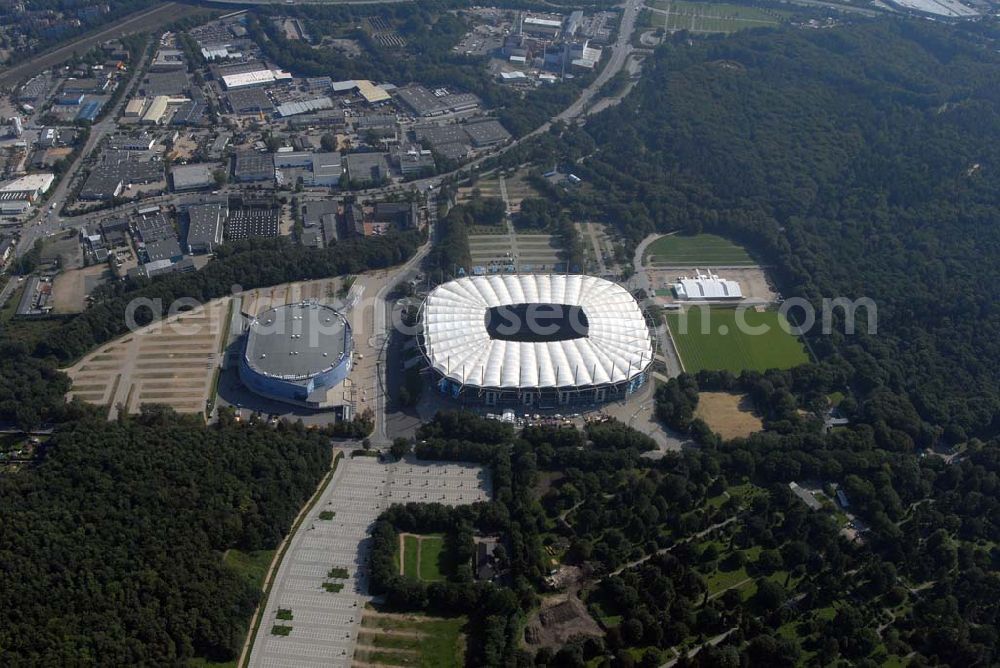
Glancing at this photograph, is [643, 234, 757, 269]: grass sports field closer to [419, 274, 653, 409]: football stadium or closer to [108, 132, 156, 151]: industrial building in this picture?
[419, 274, 653, 409]: football stadium

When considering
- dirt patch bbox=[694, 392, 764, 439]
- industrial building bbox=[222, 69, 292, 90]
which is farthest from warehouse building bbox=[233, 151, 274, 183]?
dirt patch bbox=[694, 392, 764, 439]

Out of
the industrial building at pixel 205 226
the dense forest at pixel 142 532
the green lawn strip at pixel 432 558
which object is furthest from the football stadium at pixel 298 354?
the green lawn strip at pixel 432 558

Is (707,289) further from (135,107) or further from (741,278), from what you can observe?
(135,107)

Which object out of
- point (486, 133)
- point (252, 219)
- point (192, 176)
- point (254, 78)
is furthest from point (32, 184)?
point (486, 133)

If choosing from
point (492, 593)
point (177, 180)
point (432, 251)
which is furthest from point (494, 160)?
point (492, 593)

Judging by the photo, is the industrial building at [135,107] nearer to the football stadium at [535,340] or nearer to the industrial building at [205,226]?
the industrial building at [205,226]

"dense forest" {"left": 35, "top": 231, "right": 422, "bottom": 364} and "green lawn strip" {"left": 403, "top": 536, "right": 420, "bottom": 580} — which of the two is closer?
"green lawn strip" {"left": 403, "top": 536, "right": 420, "bottom": 580}
